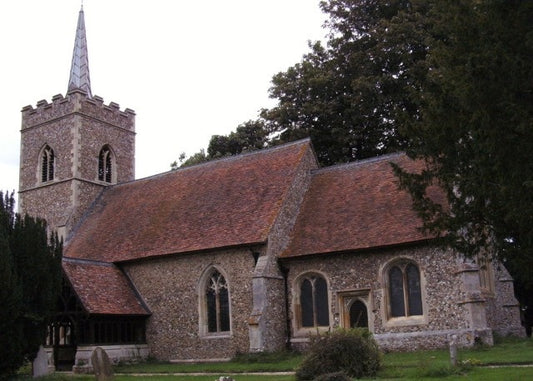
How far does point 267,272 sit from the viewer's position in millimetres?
21359

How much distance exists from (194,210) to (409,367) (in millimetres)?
12519

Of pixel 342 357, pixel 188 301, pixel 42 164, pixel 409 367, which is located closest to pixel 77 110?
pixel 42 164

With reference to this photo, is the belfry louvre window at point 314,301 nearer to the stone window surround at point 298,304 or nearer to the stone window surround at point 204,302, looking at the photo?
the stone window surround at point 298,304

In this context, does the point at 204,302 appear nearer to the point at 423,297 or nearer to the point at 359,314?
the point at 359,314

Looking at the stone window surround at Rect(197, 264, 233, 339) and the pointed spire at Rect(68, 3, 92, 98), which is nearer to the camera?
the stone window surround at Rect(197, 264, 233, 339)

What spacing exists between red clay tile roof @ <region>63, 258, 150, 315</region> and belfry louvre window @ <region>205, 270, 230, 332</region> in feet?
8.55

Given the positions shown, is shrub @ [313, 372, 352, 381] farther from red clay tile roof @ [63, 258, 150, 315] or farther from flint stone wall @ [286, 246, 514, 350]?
red clay tile roof @ [63, 258, 150, 315]

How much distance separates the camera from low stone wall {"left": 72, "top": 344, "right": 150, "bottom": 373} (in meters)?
21.1

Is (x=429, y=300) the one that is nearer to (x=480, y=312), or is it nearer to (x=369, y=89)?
(x=480, y=312)

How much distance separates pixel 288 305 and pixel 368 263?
3322 mm

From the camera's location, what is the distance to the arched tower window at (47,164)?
32031mm

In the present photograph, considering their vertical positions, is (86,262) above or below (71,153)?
below

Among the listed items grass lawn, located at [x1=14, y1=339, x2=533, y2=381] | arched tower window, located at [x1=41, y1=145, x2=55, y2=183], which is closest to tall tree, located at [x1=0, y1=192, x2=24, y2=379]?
grass lawn, located at [x1=14, y1=339, x2=533, y2=381]

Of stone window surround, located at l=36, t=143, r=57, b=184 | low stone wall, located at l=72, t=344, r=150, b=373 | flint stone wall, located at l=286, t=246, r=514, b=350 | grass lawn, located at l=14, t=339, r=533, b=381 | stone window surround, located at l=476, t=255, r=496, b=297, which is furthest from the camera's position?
stone window surround, located at l=36, t=143, r=57, b=184
